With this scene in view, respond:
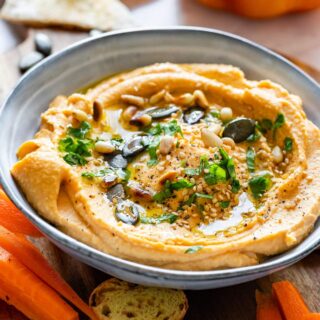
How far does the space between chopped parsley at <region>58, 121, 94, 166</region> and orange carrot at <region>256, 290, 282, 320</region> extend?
5.04ft

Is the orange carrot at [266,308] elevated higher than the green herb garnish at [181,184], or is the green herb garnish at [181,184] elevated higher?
the green herb garnish at [181,184]

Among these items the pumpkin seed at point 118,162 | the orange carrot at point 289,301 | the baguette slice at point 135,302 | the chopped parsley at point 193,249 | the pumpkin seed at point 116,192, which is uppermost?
the pumpkin seed at point 118,162

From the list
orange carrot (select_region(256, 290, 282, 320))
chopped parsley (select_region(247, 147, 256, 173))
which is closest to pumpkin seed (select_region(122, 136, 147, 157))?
chopped parsley (select_region(247, 147, 256, 173))

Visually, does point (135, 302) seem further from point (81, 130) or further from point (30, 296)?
point (81, 130)

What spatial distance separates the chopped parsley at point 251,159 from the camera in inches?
173

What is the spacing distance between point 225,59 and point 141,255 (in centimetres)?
231

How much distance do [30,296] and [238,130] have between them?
1914 millimetres

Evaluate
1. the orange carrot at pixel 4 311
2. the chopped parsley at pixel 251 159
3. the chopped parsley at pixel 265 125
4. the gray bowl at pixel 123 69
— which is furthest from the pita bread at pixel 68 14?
the orange carrot at pixel 4 311

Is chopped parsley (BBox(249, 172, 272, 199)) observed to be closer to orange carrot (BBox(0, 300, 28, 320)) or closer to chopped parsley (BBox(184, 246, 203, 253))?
chopped parsley (BBox(184, 246, 203, 253))

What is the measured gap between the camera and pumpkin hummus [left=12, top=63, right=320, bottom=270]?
12.8ft

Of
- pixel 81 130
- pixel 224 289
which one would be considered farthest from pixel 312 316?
pixel 81 130

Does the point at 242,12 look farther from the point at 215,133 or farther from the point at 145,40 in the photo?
the point at 215,133

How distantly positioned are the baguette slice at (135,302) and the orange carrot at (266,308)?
1.66 ft

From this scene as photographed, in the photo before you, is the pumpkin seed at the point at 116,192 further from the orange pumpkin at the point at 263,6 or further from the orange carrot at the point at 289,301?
the orange pumpkin at the point at 263,6
